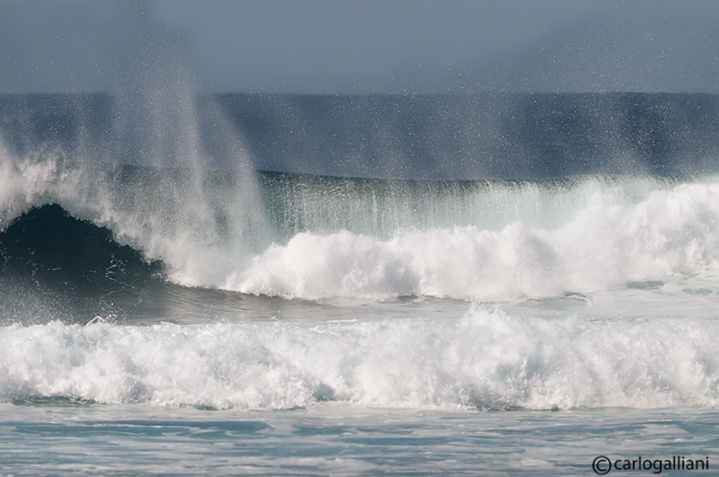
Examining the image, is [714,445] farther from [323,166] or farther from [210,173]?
[323,166]

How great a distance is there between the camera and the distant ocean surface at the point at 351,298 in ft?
25.8

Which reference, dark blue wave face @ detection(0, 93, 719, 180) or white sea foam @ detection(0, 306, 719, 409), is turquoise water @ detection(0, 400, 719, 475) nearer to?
white sea foam @ detection(0, 306, 719, 409)

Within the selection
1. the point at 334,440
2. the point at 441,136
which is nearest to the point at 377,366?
the point at 334,440

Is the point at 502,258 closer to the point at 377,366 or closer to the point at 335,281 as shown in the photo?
the point at 335,281

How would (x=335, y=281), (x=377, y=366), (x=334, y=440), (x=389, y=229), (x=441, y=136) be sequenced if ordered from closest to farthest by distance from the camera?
(x=334, y=440) < (x=377, y=366) < (x=335, y=281) < (x=389, y=229) < (x=441, y=136)

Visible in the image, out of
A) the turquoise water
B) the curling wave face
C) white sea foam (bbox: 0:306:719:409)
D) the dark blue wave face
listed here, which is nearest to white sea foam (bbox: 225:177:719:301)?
the curling wave face

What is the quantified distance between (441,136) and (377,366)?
16607mm

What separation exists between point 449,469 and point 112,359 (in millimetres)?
4020

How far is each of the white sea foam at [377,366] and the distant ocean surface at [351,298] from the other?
0.03m

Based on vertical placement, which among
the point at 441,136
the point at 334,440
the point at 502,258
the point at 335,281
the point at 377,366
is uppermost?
the point at 441,136

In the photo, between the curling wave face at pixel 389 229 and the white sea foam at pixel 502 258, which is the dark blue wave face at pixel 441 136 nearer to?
the curling wave face at pixel 389 229

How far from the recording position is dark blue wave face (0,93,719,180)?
20.0 meters

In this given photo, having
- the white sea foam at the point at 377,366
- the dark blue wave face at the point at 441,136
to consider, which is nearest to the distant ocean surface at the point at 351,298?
the white sea foam at the point at 377,366

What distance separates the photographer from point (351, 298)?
14070 millimetres
